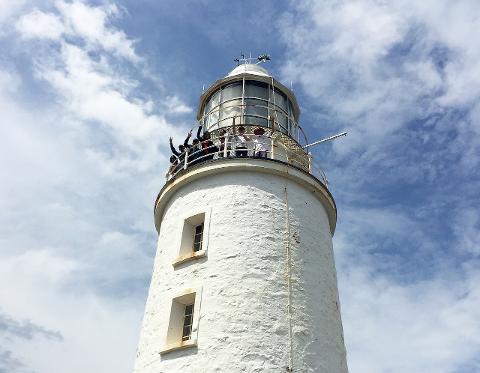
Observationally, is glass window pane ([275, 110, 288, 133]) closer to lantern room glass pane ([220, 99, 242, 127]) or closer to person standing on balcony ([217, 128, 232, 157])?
lantern room glass pane ([220, 99, 242, 127])

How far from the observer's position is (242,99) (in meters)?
18.0

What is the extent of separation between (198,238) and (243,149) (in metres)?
3.08

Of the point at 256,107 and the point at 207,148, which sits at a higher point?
the point at 256,107

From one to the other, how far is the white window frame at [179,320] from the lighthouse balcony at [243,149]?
4.03 metres

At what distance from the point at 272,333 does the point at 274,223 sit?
3068mm

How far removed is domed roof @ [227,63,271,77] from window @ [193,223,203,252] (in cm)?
747

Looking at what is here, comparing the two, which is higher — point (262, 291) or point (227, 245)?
point (227, 245)

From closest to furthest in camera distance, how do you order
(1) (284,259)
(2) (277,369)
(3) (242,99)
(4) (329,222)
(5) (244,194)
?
(2) (277,369), (1) (284,259), (5) (244,194), (4) (329,222), (3) (242,99)

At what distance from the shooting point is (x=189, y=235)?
13.6 meters

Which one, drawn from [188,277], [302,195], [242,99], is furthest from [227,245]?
[242,99]

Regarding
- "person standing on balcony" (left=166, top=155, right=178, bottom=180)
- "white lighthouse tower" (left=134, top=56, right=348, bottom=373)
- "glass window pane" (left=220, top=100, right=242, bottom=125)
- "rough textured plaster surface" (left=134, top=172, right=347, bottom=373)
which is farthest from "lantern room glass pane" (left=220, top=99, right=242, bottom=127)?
"rough textured plaster surface" (left=134, top=172, right=347, bottom=373)

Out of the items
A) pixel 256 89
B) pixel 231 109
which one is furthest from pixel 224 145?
pixel 256 89

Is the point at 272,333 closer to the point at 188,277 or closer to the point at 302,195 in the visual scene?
the point at 188,277

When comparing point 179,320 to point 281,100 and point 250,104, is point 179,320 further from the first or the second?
point 281,100
